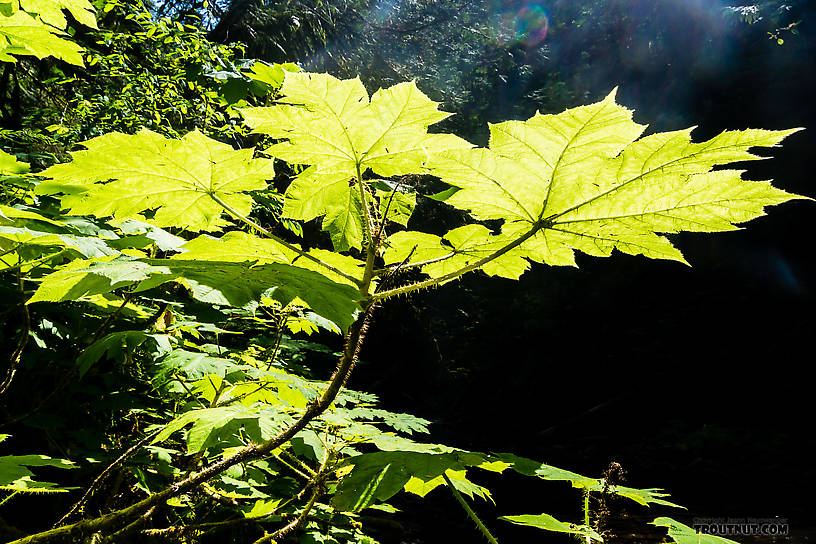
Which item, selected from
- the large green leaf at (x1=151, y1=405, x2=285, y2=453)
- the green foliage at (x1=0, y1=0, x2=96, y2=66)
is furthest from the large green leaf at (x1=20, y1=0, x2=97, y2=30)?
the large green leaf at (x1=151, y1=405, x2=285, y2=453)

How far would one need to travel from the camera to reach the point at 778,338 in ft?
26.4

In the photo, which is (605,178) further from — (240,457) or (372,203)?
(240,457)

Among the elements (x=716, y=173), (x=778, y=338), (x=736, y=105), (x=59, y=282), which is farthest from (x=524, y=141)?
(x=736, y=105)

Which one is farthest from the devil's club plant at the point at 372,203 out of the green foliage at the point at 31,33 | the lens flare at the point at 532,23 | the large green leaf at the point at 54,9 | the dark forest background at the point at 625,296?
the lens flare at the point at 532,23

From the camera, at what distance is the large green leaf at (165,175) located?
0.63 metres

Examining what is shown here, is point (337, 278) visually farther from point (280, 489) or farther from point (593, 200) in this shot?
point (280, 489)

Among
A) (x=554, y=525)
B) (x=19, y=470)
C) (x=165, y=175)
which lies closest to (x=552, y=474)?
(x=554, y=525)

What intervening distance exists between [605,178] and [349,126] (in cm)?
34

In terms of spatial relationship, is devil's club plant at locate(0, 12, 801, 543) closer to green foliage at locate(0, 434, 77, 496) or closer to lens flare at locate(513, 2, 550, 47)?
green foliage at locate(0, 434, 77, 496)

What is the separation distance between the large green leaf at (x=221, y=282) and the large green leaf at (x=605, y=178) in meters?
0.23

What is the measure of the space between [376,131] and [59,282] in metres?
0.41

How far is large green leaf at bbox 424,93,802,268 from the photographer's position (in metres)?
0.57

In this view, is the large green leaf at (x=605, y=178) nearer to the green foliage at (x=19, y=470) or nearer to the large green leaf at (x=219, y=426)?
the large green leaf at (x=219, y=426)

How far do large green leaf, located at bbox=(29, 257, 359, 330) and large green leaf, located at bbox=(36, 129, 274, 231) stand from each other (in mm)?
146
